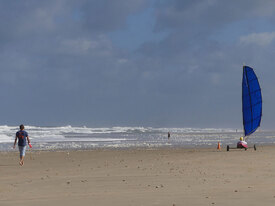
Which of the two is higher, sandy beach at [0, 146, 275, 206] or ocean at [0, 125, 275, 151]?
ocean at [0, 125, 275, 151]

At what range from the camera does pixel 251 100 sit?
1044 inches

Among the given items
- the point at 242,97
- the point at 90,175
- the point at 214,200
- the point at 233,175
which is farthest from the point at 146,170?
the point at 242,97

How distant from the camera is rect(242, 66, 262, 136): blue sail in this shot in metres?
26.5

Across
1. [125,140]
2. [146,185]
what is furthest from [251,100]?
[125,140]

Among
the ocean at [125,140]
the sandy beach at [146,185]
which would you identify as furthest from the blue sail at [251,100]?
the sandy beach at [146,185]

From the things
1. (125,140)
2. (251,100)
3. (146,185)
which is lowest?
(146,185)

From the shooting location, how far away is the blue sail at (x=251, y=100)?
26.5 metres

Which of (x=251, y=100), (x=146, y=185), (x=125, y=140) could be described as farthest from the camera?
(x=125, y=140)

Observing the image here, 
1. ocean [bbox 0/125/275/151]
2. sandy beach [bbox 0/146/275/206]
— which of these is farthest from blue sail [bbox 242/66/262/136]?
sandy beach [bbox 0/146/275/206]

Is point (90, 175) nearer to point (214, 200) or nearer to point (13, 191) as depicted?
point (13, 191)

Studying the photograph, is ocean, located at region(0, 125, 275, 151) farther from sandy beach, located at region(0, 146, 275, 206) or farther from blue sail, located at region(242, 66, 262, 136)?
sandy beach, located at region(0, 146, 275, 206)

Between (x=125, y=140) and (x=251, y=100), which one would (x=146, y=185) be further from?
(x=125, y=140)

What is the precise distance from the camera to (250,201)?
772cm

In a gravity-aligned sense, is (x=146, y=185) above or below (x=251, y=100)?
below
